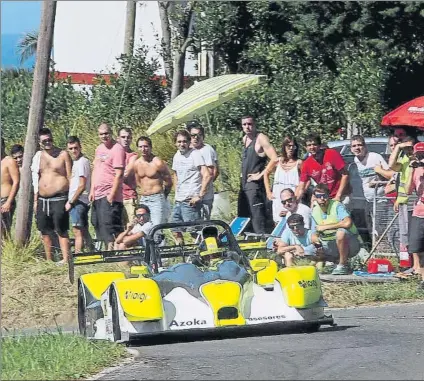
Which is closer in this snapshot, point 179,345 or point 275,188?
point 179,345

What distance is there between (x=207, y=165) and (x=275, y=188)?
39.0 inches

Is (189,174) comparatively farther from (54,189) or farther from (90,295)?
(90,295)

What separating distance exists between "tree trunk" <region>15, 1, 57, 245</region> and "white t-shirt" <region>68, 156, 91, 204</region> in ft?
5.42

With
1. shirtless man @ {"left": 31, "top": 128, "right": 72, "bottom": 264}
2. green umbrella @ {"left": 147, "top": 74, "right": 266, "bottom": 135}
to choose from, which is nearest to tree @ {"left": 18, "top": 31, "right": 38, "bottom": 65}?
green umbrella @ {"left": 147, "top": 74, "right": 266, "bottom": 135}

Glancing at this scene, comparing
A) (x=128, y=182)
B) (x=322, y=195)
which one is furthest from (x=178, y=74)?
(x=322, y=195)

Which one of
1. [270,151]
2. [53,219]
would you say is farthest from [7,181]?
[270,151]

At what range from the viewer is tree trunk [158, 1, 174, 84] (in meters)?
26.3

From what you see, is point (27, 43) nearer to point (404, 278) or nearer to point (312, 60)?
point (312, 60)

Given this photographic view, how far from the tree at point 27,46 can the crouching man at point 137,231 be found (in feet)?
30.8

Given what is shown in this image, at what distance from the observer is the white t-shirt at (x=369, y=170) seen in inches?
607

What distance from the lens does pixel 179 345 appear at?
399 inches

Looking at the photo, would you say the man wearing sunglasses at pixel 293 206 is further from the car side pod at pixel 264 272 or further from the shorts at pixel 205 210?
the car side pod at pixel 264 272

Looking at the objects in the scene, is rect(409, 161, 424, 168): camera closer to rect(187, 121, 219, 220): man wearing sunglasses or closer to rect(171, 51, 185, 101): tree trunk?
rect(187, 121, 219, 220): man wearing sunglasses

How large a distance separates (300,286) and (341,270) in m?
3.89
